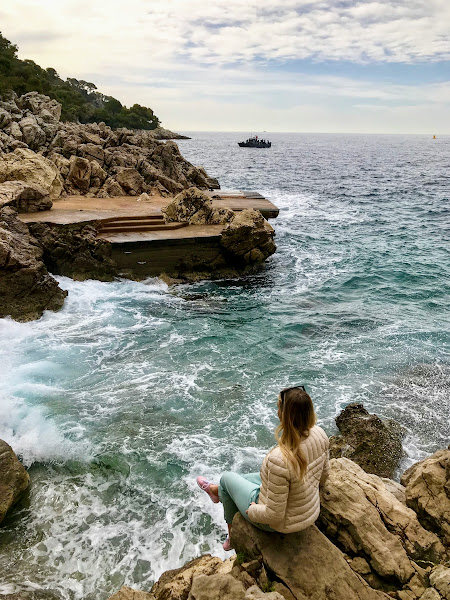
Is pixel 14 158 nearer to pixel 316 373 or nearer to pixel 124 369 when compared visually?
pixel 124 369

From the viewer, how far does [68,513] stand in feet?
21.2

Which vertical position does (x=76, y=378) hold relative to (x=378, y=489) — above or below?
below

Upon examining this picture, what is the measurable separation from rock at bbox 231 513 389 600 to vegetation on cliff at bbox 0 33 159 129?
124 feet

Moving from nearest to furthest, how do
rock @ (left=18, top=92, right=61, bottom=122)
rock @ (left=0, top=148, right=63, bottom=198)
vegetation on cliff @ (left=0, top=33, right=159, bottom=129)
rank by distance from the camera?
rock @ (left=0, top=148, right=63, bottom=198) < rock @ (left=18, top=92, right=61, bottom=122) < vegetation on cliff @ (left=0, top=33, right=159, bottom=129)

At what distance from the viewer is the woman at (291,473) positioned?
3.53 meters

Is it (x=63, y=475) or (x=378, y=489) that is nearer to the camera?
(x=378, y=489)

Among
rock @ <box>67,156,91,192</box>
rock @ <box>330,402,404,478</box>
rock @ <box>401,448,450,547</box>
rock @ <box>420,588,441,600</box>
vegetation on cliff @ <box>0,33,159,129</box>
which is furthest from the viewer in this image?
vegetation on cliff @ <box>0,33,159,129</box>

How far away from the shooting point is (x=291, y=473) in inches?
139

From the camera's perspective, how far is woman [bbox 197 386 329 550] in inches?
139

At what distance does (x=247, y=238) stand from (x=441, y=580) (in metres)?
14.1

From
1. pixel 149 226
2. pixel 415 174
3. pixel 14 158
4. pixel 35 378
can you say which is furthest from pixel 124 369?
pixel 415 174

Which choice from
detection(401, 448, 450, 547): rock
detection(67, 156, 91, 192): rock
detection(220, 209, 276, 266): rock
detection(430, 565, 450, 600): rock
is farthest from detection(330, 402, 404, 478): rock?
detection(67, 156, 91, 192): rock

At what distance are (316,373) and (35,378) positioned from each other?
20.3 feet

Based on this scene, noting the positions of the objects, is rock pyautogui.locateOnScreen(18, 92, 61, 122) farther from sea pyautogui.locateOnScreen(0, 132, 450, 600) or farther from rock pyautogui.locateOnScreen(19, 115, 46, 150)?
sea pyautogui.locateOnScreen(0, 132, 450, 600)
